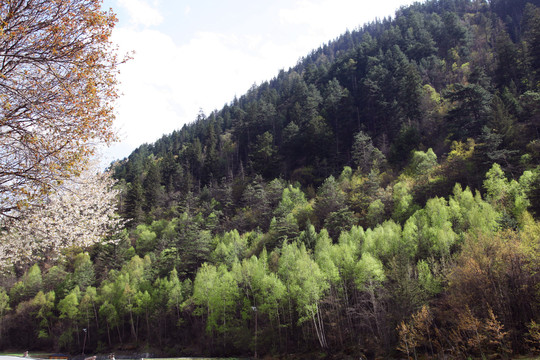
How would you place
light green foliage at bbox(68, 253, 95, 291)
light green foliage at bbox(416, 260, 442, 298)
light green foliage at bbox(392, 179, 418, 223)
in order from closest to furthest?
light green foliage at bbox(416, 260, 442, 298) → light green foliage at bbox(392, 179, 418, 223) → light green foliage at bbox(68, 253, 95, 291)

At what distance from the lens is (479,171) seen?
139 feet

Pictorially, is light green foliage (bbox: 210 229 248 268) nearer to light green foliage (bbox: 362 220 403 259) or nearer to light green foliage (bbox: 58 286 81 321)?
light green foliage (bbox: 362 220 403 259)

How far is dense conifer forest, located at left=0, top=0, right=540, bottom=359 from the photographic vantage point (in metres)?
25.7

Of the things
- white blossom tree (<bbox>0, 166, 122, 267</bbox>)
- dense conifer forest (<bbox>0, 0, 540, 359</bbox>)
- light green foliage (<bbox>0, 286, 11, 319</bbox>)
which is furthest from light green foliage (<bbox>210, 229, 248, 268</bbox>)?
light green foliage (<bbox>0, 286, 11, 319</bbox>)

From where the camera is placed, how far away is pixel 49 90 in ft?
24.3

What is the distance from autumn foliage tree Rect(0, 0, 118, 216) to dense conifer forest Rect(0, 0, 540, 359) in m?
5.25

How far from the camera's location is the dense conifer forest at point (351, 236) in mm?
25719

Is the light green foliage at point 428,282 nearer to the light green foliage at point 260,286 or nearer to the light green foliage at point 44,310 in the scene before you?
the light green foliage at point 260,286

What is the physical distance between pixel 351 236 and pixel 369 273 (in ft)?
24.7

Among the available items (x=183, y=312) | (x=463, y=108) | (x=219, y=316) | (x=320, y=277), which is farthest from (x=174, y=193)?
(x=463, y=108)

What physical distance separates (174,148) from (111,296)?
79474mm

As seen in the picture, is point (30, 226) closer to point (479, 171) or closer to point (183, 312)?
point (183, 312)

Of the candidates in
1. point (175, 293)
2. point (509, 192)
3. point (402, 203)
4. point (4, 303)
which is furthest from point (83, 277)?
point (509, 192)

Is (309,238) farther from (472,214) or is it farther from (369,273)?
(472,214)
